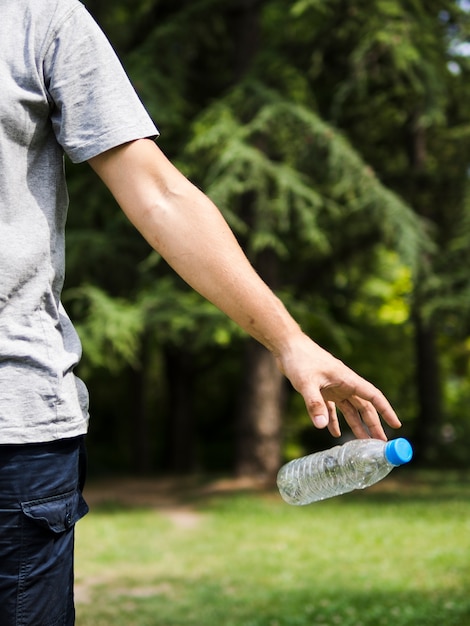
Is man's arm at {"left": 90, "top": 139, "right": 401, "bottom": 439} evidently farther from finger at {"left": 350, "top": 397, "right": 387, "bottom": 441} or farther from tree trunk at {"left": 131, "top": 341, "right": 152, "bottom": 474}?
tree trunk at {"left": 131, "top": 341, "right": 152, "bottom": 474}

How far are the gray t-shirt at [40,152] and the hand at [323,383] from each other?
1.31ft

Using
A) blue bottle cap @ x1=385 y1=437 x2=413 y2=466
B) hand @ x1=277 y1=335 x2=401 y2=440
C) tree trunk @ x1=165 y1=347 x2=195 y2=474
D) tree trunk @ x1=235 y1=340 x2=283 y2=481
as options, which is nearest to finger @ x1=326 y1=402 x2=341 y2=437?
hand @ x1=277 y1=335 x2=401 y2=440

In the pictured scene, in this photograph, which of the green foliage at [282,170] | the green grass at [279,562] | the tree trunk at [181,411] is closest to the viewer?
the green grass at [279,562]

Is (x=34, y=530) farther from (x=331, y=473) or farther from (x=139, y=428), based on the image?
(x=139, y=428)

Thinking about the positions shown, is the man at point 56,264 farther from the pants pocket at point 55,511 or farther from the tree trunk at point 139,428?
the tree trunk at point 139,428

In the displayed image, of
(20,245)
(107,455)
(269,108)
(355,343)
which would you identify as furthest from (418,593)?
(107,455)

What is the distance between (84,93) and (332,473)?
966 millimetres

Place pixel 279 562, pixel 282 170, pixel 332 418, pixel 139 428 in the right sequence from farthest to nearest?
pixel 139 428
pixel 282 170
pixel 279 562
pixel 332 418

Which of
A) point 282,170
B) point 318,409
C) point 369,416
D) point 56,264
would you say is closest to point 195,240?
point 56,264

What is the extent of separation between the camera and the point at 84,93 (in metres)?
1.58

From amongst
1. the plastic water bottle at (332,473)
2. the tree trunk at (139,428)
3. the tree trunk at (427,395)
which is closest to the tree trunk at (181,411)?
the tree trunk at (139,428)

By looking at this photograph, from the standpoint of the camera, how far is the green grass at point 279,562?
20.0 feet

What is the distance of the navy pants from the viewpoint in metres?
1.55

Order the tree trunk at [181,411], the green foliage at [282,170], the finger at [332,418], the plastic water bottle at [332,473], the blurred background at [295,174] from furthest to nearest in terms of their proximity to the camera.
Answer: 1. the tree trunk at [181,411]
2. the blurred background at [295,174]
3. the green foliage at [282,170]
4. the plastic water bottle at [332,473]
5. the finger at [332,418]
